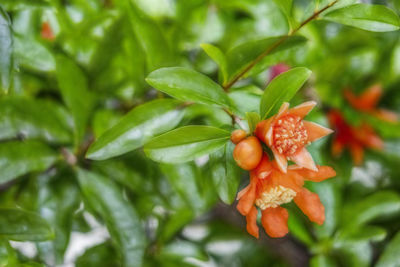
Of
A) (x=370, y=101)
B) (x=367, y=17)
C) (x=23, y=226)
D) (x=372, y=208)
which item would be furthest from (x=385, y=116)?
(x=23, y=226)

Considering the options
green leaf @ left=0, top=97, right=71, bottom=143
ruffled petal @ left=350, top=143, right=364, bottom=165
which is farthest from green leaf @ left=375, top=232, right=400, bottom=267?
green leaf @ left=0, top=97, right=71, bottom=143

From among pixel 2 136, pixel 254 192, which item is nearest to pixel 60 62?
pixel 2 136

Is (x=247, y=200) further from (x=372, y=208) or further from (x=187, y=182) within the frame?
(x=372, y=208)

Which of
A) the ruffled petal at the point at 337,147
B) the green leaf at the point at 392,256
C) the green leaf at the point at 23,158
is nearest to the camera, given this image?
the green leaf at the point at 23,158

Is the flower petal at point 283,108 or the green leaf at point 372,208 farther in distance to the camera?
the green leaf at point 372,208

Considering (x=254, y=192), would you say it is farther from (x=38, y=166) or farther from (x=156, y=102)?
(x=38, y=166)

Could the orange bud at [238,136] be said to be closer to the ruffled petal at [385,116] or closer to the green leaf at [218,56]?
the green leaf at [218,56]

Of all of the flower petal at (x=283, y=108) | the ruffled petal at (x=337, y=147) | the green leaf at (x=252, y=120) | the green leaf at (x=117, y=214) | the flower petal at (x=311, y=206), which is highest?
the flower petal at (x=283, y=108)

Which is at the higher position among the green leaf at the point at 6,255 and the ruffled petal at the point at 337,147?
the green leaf at the point at 6,255

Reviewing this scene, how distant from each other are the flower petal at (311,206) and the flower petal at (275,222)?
0.02 metres

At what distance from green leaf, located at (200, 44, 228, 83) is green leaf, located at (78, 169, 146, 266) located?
0.22m

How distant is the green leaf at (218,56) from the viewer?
508 mm

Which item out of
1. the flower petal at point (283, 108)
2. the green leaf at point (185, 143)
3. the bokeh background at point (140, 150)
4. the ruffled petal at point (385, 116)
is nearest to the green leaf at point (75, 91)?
the bokeh background at point (140, 150)

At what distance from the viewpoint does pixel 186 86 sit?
483 millimetres
